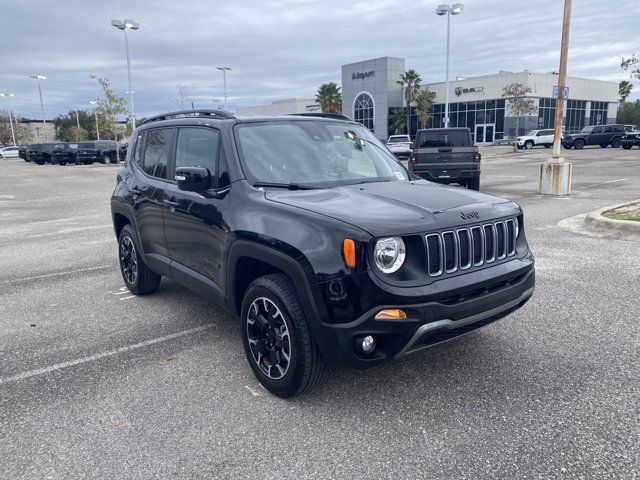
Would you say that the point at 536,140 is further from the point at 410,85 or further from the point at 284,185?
the point at 284,185

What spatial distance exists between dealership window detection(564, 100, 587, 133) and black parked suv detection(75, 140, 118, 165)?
51498 mm

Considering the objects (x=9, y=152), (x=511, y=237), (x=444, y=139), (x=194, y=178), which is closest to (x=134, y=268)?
(x=194, y=178)

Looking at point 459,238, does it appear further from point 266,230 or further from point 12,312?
point 12,312

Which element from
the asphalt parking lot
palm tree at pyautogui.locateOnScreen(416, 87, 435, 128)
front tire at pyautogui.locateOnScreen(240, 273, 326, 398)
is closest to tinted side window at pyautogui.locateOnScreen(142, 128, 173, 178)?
the asphalt parking lot

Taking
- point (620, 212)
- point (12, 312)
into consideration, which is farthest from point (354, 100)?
point (12, 312)

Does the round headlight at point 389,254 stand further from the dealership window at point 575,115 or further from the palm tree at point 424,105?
the dealership window at point 575,115

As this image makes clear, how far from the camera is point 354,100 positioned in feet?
219

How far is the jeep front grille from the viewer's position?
3.09 m

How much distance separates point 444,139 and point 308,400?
12.0m

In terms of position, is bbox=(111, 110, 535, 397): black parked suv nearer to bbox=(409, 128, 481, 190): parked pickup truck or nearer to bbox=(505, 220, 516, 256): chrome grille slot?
bbox=(505, 220, 516, 256): chrome grille slot

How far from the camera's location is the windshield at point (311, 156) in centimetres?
392

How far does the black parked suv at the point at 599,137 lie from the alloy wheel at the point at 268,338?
43482 millimetres

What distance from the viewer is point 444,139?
14242mm

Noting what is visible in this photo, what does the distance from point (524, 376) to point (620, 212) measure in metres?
7.45
